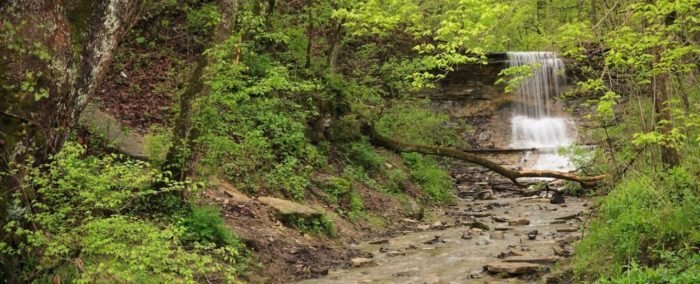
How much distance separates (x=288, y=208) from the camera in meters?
11.3

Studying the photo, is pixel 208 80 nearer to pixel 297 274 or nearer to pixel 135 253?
pixel 297 274

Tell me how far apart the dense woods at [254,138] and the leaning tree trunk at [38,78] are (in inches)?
0.5

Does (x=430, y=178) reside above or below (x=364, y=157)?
below

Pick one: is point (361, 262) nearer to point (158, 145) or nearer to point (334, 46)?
point (158, 145)

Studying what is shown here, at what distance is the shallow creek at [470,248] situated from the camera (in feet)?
28.8

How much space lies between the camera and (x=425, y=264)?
9.80 m

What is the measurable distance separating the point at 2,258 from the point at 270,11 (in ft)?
38.2

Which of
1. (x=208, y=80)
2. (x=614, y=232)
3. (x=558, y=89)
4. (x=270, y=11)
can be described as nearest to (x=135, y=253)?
(x=208, y=80)

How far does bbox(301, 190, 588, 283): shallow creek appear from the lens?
879 centimetres

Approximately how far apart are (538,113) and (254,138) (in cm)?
2069

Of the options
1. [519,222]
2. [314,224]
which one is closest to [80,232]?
[314,224]

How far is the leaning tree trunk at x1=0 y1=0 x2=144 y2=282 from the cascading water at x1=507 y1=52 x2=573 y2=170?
2263 centimetres

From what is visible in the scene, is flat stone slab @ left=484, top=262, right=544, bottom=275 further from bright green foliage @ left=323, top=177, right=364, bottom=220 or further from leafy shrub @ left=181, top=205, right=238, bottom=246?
bright green foliage @ left=323, top=177, right=364, bottom=220

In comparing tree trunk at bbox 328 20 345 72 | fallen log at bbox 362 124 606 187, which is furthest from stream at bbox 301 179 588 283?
tree trunk at bbox 328 20 345 72
